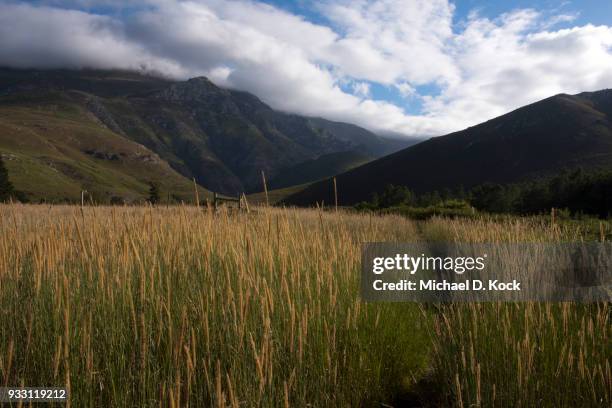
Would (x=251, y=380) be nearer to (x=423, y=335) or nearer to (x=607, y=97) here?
(x=423, y=335)

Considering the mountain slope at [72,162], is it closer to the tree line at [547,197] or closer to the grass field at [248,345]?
the tree line at [547,197]

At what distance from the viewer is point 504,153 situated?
329 ft

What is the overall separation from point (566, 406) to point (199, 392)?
2.03 m

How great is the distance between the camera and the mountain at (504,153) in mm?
88750

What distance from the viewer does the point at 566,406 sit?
215 cm

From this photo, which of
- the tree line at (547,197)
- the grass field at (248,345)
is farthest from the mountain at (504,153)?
the grass field at (248,345)

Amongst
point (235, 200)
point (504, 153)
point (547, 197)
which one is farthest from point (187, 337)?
point (504, 153)

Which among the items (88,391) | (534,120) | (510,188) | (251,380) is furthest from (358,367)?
(534,120)

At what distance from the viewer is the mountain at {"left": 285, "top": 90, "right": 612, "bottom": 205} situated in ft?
291

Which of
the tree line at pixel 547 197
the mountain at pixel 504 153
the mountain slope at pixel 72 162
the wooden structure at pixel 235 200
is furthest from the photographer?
the mountain slope at pixel 72 162

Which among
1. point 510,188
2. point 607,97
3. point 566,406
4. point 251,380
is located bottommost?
point 566,406

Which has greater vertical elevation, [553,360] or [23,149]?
[23,149]

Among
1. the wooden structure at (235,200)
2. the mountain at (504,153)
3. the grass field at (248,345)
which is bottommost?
the grass field at (248,345)

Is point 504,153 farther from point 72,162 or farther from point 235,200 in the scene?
point 72,162
